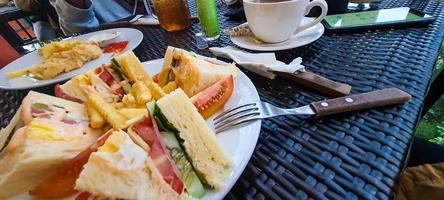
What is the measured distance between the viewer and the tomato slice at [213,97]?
0.46m

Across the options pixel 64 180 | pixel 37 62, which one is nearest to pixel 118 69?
pixel 64 180

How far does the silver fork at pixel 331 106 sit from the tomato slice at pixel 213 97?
0.03m

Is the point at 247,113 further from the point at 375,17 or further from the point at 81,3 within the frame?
the point at 81,3

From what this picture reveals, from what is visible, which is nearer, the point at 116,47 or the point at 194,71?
the point at 194,71

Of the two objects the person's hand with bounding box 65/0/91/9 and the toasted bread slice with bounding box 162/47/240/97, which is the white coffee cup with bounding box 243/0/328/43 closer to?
the toasted bread slice with bounding box 162/47/240/97

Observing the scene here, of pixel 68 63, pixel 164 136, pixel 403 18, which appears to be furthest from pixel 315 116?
pixel 68 63

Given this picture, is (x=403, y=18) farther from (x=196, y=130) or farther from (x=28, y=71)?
(x=28, y=71)

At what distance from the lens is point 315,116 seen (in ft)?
1.52

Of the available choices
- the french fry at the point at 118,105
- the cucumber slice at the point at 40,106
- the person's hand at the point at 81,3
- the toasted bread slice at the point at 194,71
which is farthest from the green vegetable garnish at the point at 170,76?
the person's hand at the point at 81,3

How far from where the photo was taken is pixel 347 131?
1.41ft

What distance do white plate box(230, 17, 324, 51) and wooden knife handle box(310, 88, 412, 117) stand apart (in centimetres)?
29

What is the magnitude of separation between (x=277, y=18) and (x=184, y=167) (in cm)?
51

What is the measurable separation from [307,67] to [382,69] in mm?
162

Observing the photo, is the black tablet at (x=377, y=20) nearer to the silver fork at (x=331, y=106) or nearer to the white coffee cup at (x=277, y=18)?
the white coffee cup at (x=277, y=18)
